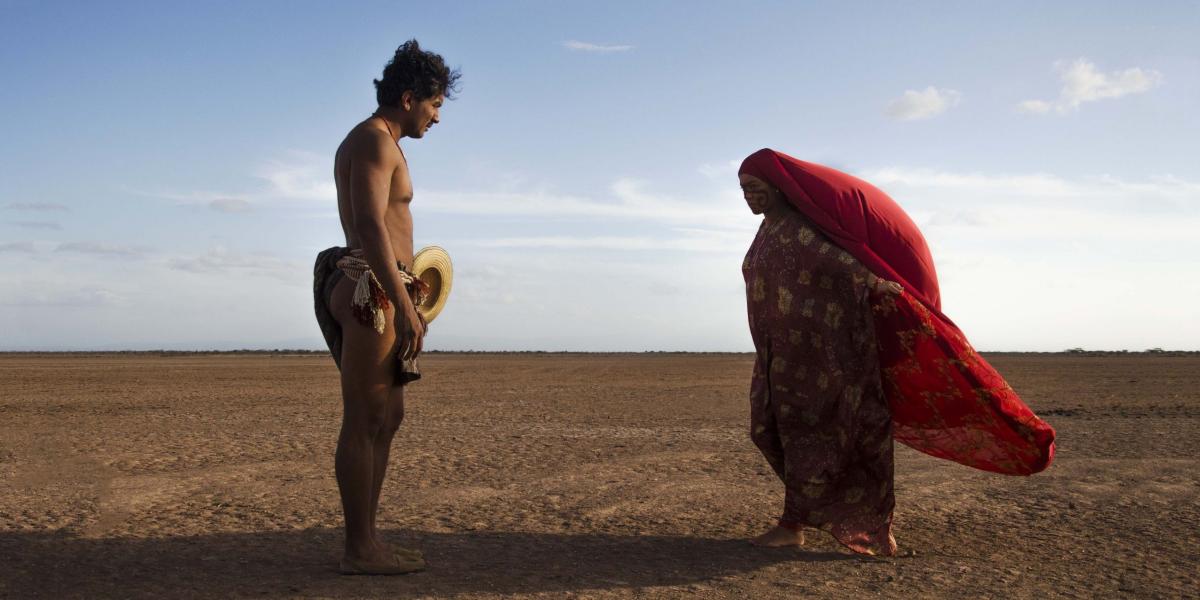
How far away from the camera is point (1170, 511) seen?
5.61 meters

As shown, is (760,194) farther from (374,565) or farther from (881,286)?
(374,565)

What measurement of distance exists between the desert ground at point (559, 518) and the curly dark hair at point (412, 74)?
2.02 m

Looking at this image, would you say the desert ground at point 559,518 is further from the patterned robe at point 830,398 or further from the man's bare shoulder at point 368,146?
the man's bare shoulder at point 368,146

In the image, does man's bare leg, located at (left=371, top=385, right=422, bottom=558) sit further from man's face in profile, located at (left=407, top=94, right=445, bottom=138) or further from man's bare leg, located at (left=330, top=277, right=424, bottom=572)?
man's face in profile, located at (left=407, top=94, right=445, bottom=138)

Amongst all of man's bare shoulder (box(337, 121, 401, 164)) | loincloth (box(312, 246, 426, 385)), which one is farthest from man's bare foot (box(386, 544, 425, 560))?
man's bare shoulder (box(337, 121, 401, 164))

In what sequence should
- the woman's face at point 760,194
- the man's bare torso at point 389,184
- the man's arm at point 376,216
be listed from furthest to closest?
the woman's face at point 760,194, the man's bare torso at point 389,184, the man's arm at point 376,216

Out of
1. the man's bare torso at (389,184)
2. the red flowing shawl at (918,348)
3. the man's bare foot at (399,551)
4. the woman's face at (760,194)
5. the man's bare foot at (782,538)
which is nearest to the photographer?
Result: the man's bare torso at (389,184)

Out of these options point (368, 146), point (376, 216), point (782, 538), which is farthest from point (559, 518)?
point (368, 146)

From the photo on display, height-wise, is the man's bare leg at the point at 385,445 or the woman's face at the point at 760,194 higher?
the woman's face at the point at 760,194

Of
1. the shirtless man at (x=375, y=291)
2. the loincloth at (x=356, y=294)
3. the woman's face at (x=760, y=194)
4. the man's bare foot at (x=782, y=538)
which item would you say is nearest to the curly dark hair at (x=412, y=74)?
the shirtless man at (x=375, y=291)

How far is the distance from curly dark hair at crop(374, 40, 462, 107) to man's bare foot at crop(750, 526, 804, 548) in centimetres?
260

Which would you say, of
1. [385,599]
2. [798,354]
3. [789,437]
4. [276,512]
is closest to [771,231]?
[798,354]

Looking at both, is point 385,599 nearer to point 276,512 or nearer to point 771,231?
point 276,512

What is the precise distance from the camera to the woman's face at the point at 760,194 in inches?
196
